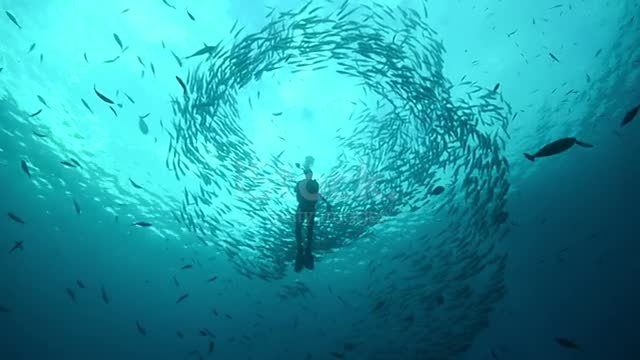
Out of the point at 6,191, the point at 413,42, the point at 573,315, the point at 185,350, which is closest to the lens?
the point at 413,42

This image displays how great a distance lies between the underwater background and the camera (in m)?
10.2

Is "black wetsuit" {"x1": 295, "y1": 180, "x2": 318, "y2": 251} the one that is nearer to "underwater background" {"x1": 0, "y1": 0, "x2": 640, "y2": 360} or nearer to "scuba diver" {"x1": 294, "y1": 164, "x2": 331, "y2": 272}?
"scuba diver" {"x1": 294, "y1": 164, "x2": 331, "y2": 272}

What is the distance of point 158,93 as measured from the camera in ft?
39.2

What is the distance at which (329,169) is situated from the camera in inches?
540

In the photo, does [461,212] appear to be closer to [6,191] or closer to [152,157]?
[152,157]

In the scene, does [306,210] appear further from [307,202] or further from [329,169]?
[329,169]

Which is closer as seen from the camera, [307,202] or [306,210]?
[307,202]

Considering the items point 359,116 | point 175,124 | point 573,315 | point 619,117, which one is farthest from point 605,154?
point 175,124

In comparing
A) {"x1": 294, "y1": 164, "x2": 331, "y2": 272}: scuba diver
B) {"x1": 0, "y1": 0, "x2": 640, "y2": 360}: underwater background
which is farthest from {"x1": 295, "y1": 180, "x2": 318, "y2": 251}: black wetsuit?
{"x1": 0, "y1": 0, "x2": 640, "y2": 360}: underwater background

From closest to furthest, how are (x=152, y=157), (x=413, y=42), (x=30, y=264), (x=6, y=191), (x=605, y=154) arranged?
(x=413, y=42), (x=152, y=157), (x=605, y=154), (x=6, y=191), (x=30, y=264)

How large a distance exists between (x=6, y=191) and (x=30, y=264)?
25.7 feet

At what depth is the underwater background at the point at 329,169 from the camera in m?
10.2

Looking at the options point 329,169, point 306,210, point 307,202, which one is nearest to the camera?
point 307,202

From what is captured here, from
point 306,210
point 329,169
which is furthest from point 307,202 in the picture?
point 329,169
